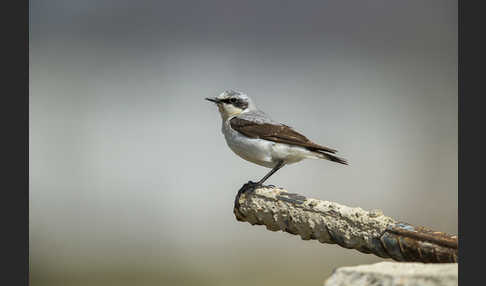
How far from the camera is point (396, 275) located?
114 cm

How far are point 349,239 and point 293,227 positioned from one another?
227 millimetres

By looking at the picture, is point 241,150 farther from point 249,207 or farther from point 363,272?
point 363,272

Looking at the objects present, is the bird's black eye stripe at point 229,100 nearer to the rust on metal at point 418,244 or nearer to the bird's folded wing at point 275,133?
the bird's folded wing at point 275,133

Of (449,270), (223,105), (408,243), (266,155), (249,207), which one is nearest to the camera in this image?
(449,270)

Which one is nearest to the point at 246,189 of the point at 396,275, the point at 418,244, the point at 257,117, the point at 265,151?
the point at 265,151

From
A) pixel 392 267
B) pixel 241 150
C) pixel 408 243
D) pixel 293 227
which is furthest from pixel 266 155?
pixel 392 267

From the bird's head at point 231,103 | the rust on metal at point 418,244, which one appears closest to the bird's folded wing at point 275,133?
the bird's head at point 231,103

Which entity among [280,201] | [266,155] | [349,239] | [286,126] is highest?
[286,126]

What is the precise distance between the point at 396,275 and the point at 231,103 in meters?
1.30

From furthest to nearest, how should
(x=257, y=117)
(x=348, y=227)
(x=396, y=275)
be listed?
(x=257, y=117) → (x=348, y=227) → (x=396, y=275)

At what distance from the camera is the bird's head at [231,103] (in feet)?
7.37

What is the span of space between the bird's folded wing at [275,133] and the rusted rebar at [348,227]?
229 mm

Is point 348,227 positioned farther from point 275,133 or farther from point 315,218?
point 275,133

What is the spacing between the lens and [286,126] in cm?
209
